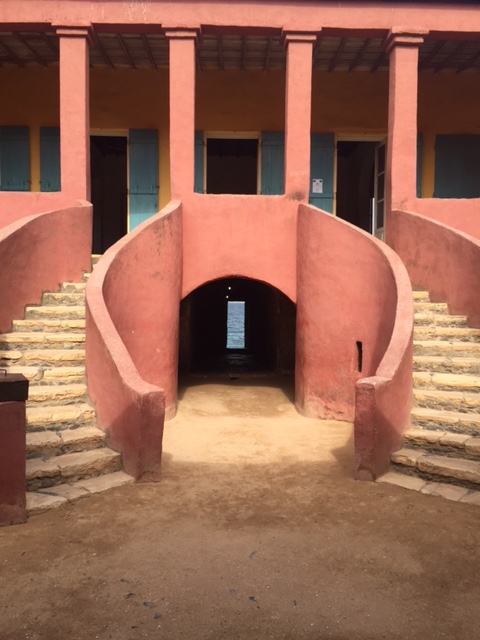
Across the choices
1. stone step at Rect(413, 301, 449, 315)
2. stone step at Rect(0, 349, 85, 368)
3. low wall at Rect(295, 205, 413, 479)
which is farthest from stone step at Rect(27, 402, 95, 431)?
stone step at Rect(413, 301, 449, 315)

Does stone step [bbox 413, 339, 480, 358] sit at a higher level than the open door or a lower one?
lower

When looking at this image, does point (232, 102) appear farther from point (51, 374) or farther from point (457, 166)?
point (51, 374)

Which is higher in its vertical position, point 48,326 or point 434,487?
point 48,326

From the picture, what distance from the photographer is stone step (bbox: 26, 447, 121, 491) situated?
4.81 metres

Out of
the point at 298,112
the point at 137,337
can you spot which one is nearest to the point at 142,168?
the point at 298,112

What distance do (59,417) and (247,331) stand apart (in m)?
13.6

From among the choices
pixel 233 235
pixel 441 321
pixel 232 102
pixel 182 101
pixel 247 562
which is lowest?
pixel 247 562

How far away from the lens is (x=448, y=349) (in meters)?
6.81

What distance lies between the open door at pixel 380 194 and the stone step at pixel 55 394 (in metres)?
6.65

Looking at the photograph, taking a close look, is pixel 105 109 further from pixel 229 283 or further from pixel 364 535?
pixel 364 535

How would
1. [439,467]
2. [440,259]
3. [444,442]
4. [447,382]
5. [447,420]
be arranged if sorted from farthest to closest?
[440,259] < [447,382] < [447,420] < [444,442] < [439,467]

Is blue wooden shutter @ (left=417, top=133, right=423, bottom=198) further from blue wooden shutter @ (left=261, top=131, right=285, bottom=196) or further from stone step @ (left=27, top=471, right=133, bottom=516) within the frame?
stone step @ (left=27, top=471, right=133, bottom=516)

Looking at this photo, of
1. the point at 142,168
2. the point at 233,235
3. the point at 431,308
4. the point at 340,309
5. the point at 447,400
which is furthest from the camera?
the point at 142,168

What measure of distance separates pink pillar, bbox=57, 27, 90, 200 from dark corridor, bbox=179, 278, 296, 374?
159 inches
